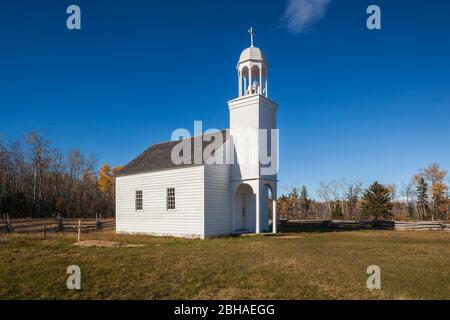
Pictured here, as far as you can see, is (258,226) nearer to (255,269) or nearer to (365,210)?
(255,269)

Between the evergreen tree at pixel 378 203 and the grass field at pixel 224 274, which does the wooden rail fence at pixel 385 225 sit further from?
the grass field at pixel 224 274

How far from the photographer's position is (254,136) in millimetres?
22703

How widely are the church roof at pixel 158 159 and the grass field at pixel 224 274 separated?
981cm

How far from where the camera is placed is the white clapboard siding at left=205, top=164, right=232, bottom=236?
21.1 m

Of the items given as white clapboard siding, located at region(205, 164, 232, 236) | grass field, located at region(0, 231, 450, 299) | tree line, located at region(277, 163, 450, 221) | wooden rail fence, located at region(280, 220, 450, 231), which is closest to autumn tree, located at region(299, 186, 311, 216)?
tree line, located at region(277, 163, 450, 221)

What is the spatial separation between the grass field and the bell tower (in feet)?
27.8

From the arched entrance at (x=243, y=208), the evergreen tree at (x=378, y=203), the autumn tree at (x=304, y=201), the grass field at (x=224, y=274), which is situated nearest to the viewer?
the grass field at (x=224, y=274)

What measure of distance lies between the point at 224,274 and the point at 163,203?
46.6ft

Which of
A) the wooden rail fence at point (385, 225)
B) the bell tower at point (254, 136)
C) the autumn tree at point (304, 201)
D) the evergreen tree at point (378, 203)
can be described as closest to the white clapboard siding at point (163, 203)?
the bell tower at point (254, 136)

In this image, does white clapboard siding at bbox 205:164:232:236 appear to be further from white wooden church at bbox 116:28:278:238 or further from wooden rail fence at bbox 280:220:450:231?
wooden rail fence at bbox 280:220:450:231

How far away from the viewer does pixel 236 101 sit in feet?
78.4

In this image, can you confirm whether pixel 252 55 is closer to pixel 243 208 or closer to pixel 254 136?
pixel 254 136

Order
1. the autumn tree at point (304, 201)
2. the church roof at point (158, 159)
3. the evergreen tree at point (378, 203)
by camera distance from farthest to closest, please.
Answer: the autumn tree at point (304, 201) < the evergreen tree at point (378, 203) < the church roof at point (158, 159)

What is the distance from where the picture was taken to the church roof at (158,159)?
2363 cm
